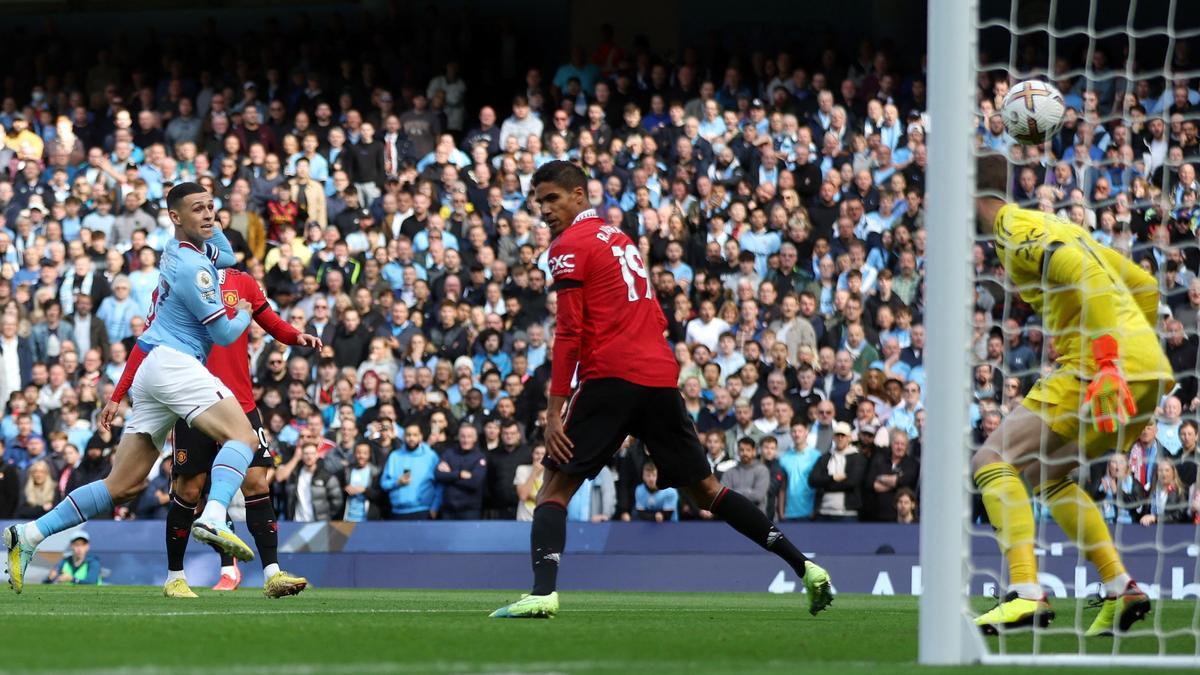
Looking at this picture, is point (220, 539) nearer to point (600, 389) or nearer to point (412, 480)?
point (600, 389)

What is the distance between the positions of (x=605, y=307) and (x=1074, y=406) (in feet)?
7.78

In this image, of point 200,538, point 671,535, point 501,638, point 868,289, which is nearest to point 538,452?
point 671,535

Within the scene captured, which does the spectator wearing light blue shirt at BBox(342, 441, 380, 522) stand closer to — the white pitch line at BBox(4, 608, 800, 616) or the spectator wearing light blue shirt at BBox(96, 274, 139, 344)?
the spectator wearing light blue shirt at BBox(96, 274, 139, 344)

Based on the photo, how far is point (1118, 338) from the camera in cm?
810

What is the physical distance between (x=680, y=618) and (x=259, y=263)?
12.9 meters

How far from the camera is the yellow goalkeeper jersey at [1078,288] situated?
316 inches

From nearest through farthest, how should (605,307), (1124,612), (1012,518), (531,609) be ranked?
1. (1124,612)
2. (1012,518)
3. (531,609)
4. (605,307)

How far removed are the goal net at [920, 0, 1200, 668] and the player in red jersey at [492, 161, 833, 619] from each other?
1.43 m

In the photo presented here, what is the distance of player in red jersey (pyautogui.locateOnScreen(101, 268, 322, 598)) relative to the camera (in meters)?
11.2

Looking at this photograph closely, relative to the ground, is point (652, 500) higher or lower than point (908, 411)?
lower

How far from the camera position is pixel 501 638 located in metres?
7.40

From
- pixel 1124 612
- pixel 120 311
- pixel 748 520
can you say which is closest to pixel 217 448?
pixel 748 520

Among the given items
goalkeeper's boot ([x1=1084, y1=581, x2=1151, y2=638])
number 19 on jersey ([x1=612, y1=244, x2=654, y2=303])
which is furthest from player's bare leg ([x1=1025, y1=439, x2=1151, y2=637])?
number 19 on jersey ([x1=612, y1=244, x2=654, y2=303])

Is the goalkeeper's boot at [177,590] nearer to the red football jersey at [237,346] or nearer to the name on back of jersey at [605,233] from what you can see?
the red football jersey at [237,346]
